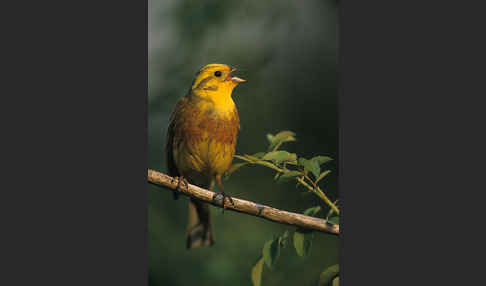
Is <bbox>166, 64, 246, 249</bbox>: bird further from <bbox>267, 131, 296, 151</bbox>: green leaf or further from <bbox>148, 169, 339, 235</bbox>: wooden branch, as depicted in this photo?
<bbox>267, 131, 296, 151</bbox>: green leaf

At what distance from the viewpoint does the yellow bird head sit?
129 inches

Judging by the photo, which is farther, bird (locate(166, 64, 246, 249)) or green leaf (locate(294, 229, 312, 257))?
bird (locate(166, 64, 246, 249))

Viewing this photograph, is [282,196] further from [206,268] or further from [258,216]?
[206,268]

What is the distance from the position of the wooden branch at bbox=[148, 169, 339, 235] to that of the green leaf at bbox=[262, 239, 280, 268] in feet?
0.50

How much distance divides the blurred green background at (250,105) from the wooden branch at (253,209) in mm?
54

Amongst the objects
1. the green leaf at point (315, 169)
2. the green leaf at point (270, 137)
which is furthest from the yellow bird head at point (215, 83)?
the green leaf at point (315, 169)

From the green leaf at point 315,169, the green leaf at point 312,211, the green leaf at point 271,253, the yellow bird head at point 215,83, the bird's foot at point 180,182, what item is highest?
the yellow bird head at point 215,83

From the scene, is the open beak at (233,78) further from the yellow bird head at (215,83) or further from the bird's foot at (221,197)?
the bird's foot at (221,197)

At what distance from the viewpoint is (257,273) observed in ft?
10.6

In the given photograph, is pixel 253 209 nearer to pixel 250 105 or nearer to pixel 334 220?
pixel 334 220

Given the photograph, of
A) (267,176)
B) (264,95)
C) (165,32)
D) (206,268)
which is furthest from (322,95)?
(206,268)

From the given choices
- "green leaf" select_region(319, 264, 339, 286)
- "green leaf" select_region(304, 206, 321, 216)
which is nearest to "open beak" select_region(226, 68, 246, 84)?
"green leaf" select_region(304, 206, 321, 216)

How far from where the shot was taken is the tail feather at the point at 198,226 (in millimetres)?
3305

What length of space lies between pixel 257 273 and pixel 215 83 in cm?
123
